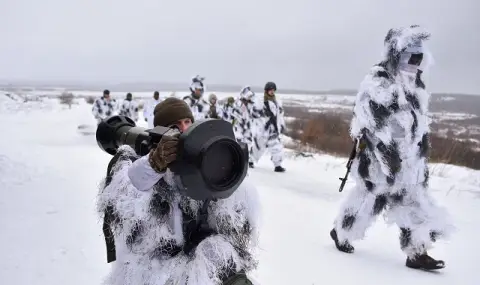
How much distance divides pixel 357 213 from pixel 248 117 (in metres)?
5.51

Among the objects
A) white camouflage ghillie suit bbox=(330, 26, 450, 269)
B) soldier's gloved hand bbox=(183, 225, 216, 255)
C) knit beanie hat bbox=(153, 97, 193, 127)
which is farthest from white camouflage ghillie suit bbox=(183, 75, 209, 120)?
soldier's gloved hand bbox=(183, 225, 216, 255)

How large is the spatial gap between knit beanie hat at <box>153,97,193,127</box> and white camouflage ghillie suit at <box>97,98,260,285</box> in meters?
0.24

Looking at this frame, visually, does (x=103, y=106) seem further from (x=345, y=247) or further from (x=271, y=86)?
(x=345, y=247)

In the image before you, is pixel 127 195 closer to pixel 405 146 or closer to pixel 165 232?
pixel 165 232

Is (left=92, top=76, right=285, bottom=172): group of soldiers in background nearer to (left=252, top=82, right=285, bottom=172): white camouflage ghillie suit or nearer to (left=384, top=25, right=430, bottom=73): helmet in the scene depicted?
(left=252, top=82, right=285, bottom=172): white camouflage ghillie suit

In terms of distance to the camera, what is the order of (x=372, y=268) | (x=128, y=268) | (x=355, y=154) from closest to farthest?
(x=128, y=268) → (x=372, y=268) → (x=355, y=154)

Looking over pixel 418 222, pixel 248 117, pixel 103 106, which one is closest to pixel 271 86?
pixel 248 117

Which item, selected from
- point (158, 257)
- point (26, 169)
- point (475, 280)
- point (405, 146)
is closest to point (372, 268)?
point (475, 280)

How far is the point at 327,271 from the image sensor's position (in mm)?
3283

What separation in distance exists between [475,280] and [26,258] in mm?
3875

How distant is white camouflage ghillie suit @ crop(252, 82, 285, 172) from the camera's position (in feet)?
25.8

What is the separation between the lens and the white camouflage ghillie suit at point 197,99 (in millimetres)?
8758

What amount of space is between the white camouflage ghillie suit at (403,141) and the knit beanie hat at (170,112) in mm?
2010

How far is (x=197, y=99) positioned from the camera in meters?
8.85
